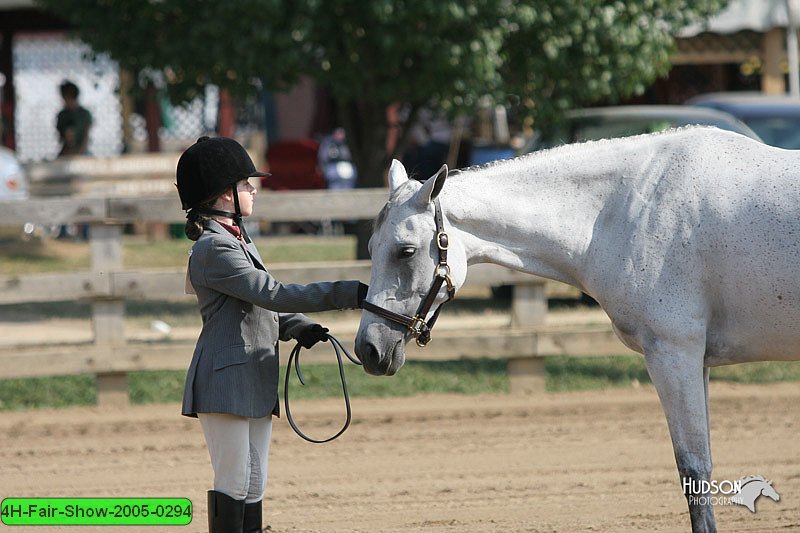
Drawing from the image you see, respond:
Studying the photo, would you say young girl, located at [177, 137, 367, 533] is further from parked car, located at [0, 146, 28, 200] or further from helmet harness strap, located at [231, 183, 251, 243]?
parked car, located at [0, 146, 28, 200]

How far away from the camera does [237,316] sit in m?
3.74

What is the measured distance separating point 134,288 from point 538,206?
12.5 ft

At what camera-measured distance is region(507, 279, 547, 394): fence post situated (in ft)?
23.9

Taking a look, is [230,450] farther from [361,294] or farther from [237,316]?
[361,294]

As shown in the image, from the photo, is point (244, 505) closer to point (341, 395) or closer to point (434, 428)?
point (434, 428)

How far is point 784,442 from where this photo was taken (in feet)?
19.7

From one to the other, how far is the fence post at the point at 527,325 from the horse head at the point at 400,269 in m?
3.63

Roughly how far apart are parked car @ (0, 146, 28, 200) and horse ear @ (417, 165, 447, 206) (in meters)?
11.5

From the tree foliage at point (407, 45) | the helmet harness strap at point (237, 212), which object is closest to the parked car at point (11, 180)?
the tree foliage at point (407, 45)

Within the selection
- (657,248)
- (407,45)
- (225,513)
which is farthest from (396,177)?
(407,45)

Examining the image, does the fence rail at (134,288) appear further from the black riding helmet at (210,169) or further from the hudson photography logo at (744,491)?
the black riding helmet at (210,169)

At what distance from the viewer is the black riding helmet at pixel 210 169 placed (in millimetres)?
3672

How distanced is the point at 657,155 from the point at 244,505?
76.1 inches

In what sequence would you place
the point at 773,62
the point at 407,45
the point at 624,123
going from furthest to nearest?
the point at 773,62 < the point at 624,123 < the point at 407,45
